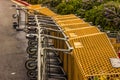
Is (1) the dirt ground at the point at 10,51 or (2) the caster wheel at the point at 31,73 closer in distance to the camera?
(2) the caster wheel at the point at 31,73

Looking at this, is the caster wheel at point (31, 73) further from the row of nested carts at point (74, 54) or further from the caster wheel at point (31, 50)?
the caster wheel at point (31, 50)

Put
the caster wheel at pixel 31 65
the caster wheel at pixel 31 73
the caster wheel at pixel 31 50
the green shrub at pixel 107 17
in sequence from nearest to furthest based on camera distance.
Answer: the caster wheel at pixel 31 73
the caster wheel at pixel 31 65
the green shrub at pixel 107 17
the caster wheel at pixel 31 50

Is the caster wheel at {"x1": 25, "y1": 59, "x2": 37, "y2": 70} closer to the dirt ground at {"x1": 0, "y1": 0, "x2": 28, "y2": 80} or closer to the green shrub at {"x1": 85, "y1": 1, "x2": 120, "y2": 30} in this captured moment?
the dirt ground at {"x1": 0, "y1": 0, "x2": 28, "y2": 80}

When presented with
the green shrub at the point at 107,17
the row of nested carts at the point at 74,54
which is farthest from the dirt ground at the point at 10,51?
the green shrub at the point at 107,17

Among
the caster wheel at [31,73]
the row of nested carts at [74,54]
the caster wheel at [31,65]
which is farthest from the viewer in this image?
the caster wheel at [31,65]

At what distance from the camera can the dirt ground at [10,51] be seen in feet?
45.4

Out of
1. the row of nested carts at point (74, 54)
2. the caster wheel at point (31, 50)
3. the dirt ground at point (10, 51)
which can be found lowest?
the dirt ground at point (10, 51)

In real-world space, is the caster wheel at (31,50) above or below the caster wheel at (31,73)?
above

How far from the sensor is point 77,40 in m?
10.2

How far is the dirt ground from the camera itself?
45.4 ft

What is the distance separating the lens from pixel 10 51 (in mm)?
17406

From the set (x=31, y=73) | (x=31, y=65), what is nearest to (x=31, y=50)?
(x=31, y=65)

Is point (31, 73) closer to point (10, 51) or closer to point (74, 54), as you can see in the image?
point (74, 54)

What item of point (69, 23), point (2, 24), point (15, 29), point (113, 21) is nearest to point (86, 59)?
point (69, 23)
